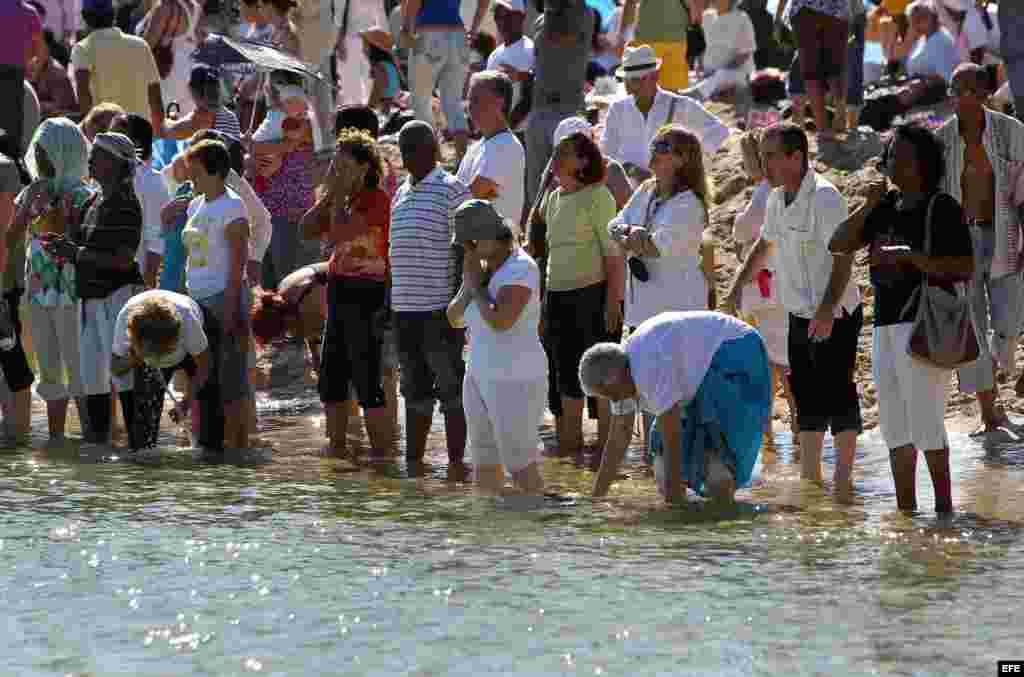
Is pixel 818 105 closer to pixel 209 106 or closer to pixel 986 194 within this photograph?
pixel 986 194

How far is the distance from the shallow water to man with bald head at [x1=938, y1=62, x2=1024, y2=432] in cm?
88

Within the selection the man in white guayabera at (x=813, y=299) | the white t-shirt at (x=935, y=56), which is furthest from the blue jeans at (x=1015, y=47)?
the white t-shirt at (x=935, y=56)

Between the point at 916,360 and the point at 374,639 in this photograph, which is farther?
the point at 916,360

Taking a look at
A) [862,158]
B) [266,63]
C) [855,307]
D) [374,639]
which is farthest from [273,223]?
[374,639]

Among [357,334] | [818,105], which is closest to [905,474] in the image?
[357,334]

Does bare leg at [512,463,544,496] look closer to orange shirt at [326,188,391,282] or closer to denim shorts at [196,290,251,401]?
orange shirt at [326,188,391,282]

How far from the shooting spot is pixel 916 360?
8094 millimetres

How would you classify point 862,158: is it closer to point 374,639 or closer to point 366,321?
point 366,321

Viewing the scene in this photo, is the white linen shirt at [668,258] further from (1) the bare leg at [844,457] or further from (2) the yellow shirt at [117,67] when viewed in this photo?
Result: (2) the yellow shirt at [117,67]

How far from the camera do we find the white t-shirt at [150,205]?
1105 centimetres

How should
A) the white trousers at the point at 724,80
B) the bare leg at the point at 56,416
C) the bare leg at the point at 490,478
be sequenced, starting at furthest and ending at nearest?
1. the white trousers at the point at 724,80
2. the bare leg at the point at 56,416
3. the bare leg at the point at 490,478

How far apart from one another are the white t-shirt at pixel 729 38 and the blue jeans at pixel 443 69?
234 centimetres

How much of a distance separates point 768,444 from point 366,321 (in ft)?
7.82

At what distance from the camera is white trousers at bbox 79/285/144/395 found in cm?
1055
